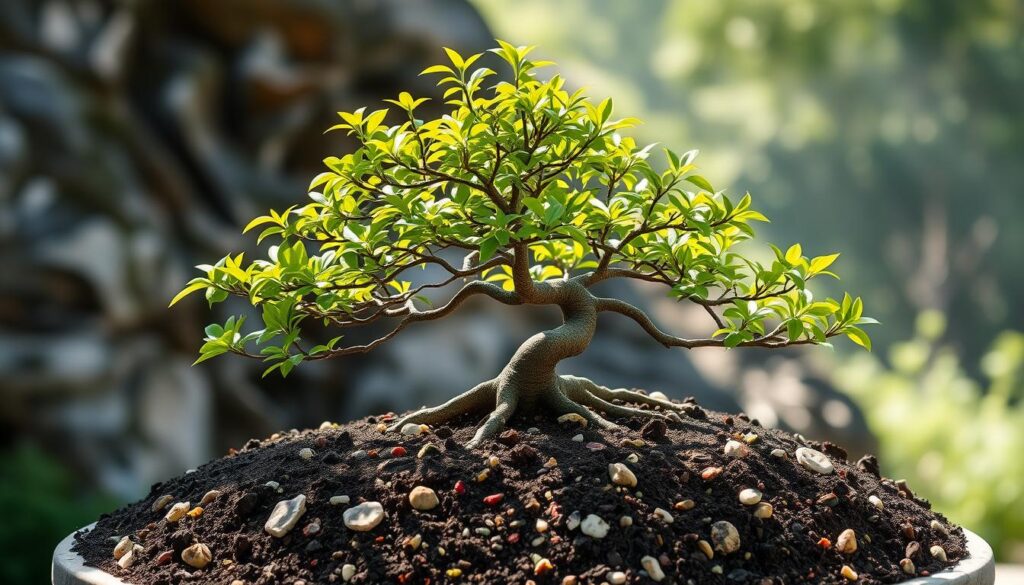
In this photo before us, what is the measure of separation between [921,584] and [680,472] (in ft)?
1.10

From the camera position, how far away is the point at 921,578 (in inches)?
51.6

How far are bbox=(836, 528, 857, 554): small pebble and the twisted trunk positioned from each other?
39 cm

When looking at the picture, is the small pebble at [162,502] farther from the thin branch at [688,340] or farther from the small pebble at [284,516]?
the thin branch at [688,340]

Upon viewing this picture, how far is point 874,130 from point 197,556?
14564 mm

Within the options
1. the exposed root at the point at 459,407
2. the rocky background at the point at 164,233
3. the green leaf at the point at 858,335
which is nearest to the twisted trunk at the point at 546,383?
the exposed root at the point at 459,407

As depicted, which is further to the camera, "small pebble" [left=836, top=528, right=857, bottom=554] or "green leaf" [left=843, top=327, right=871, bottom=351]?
"green leaf" [left=843, top=327, right=871, bottom=351]

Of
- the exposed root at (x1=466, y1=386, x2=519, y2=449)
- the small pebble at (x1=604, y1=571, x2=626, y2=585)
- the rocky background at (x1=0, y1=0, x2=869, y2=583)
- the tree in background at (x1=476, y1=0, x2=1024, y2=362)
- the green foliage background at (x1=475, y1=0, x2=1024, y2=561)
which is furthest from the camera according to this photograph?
the tree in background at (x1=476, y1=0, x2=1024, y2=362)

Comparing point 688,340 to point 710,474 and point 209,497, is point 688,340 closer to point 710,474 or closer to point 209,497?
point 710,474

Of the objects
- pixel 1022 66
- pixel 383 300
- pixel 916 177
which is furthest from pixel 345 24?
pixel 916 177

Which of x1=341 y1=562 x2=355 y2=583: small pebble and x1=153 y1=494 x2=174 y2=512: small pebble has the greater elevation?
x1=341 y1=562 x2=355 y2=583: small pebble

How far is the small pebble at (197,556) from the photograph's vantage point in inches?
52.4

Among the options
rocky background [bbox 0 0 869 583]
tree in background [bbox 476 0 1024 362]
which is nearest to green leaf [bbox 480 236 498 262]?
rocky background [bbox 0 0 869 583]

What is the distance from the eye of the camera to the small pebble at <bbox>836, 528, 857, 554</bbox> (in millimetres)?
1347

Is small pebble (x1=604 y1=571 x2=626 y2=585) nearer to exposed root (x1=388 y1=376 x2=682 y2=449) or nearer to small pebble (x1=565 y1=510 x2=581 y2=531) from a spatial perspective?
small pebble (x1=565 y1=510 x2=581 y2=531)
